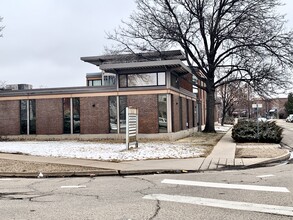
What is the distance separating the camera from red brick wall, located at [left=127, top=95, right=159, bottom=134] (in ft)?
77.4

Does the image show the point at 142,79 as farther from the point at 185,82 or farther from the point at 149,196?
the point at 149,196

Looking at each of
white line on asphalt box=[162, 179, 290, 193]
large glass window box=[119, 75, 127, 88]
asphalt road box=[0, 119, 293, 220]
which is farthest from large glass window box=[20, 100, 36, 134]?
white line on asphalt box=[162, 179, 290, 193]

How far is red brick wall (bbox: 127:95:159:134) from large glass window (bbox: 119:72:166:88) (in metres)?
0.93

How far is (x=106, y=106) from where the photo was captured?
80.7 ft

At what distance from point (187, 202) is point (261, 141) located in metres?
16.0

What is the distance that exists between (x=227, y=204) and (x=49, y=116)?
20832 millimetres

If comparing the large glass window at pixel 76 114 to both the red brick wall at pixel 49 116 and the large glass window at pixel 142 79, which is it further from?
the large glass window at pixel 142 79

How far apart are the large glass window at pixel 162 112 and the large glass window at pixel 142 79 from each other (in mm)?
1037

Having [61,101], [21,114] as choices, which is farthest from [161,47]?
[21,114]

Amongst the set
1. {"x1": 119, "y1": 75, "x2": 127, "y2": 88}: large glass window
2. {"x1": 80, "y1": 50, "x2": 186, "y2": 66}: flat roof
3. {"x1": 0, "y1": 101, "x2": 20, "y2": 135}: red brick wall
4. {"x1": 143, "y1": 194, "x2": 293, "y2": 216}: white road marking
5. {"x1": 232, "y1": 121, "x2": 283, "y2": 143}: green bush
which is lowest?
{"x1": 143, "y1": 194, "x2": 293, "y2": 216}: white road marking

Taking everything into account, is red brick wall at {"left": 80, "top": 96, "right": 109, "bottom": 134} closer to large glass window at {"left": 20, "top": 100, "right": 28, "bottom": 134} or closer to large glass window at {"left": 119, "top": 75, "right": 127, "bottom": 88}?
large glass window at {"left": 119, "top": 75, "right": 127, "bottom": 88}

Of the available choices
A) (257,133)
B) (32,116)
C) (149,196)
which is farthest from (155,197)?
(32,116)

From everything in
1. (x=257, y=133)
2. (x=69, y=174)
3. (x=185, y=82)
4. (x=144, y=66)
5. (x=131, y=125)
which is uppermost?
(x=144, y=66)

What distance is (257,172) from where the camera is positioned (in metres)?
11.1
